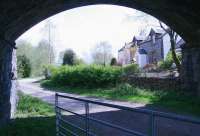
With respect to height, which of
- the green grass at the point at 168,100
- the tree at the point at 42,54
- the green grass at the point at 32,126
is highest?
the tree at the point at 42,54

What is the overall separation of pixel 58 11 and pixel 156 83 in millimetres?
12656

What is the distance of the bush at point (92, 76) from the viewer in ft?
91.7

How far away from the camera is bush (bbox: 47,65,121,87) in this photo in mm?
27953

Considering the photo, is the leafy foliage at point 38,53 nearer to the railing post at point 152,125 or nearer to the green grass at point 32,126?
the green grass at point 32,126

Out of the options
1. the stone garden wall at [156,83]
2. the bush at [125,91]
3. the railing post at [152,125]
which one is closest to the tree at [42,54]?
the stone garden wall at [156,83]

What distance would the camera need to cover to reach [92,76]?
28.5m

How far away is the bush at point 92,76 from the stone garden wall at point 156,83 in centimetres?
114

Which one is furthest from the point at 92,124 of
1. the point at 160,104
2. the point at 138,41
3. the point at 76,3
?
the point at 138,41

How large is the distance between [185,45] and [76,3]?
20.5 ft

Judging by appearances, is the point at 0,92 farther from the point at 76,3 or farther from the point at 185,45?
the point at 185,45

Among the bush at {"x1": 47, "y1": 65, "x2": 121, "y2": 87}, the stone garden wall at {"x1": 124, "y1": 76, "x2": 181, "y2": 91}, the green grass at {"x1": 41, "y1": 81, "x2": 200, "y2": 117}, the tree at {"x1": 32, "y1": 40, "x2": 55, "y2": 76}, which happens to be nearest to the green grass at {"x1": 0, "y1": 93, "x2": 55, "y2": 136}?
the green grass at {"x1": 41, "y1": 81, "x2": 200, "y2": 117}

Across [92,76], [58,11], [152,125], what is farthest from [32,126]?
[92,76]

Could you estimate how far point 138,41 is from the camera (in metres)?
74.5

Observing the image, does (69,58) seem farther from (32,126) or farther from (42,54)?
(32,126)
